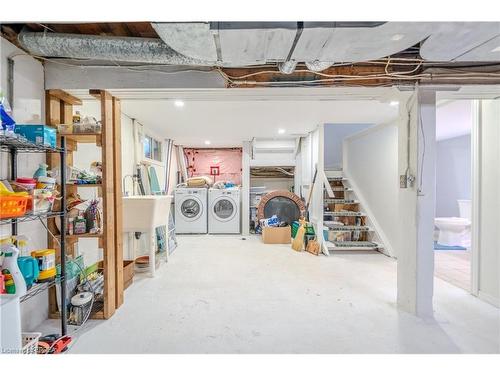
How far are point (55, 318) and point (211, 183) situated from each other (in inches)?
157

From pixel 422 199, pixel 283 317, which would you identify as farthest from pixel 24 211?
pixel 422 199

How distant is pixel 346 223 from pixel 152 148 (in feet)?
12.5

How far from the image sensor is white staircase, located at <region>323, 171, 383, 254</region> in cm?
409

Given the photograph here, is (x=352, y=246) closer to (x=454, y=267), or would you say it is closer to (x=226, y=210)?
(x=454, y=267)

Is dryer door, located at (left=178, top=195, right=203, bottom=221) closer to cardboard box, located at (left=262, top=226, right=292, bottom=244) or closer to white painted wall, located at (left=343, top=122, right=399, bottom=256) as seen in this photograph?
cardboard box, located at (left=262, top=226, right=292, bottom=244)

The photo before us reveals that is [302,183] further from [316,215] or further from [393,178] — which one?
[393,178]

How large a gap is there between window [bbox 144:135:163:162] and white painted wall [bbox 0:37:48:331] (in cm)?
249

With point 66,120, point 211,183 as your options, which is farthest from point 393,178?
point 66,120

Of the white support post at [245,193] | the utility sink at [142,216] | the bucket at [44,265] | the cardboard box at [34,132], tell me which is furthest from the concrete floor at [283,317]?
the white support post at [245,193]

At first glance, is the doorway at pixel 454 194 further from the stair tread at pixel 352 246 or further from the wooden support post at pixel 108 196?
the wooden support post at pixel 108 196

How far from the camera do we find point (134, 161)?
3795 millimetres

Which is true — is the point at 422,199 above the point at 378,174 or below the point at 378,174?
below

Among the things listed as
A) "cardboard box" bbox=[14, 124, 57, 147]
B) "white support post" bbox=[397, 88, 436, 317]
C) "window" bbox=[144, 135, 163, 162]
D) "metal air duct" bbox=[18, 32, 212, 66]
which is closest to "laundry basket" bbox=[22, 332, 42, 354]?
"cardboard box" bbox=[14, 124, 57, 147]

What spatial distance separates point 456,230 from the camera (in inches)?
175
